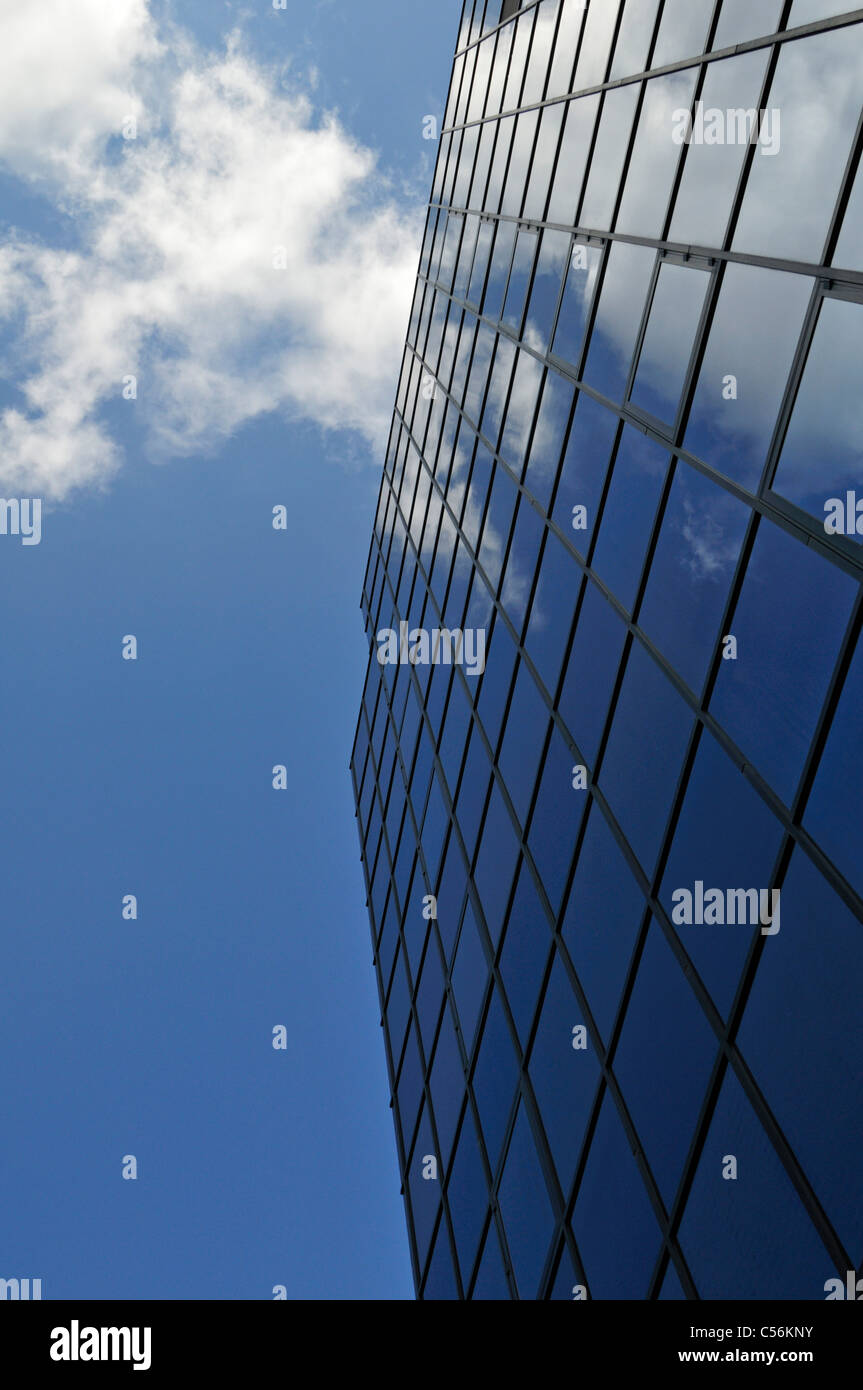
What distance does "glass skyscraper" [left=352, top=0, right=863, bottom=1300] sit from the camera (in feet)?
25.2

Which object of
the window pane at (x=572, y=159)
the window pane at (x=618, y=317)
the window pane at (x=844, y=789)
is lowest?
the window pane at (x=844, y=789)

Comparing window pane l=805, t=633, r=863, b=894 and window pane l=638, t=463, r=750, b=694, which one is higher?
window pane l=638, t=463, r=750, b=694

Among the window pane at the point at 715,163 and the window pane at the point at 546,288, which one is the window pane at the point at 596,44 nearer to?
the window pane at the point at 546,288

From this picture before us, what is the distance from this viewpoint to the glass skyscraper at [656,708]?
7.68m

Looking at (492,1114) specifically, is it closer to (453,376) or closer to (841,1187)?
(841,1187)

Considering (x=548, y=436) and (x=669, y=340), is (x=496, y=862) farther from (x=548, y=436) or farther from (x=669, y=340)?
(x=669, y=340)

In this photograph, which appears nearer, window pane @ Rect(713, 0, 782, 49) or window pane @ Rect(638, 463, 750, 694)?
window pane @ Rect(638, 463, 750, 694)

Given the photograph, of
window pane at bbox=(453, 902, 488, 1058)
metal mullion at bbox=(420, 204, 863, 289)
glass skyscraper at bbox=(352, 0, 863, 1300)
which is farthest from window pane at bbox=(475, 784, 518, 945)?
metal mullion at bbox=(420, 204, 863, 289)

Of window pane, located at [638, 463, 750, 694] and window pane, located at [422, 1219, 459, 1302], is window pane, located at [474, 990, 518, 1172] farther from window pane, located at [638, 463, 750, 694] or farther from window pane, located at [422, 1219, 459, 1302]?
window pane, located at [638, 463, 750, 694]

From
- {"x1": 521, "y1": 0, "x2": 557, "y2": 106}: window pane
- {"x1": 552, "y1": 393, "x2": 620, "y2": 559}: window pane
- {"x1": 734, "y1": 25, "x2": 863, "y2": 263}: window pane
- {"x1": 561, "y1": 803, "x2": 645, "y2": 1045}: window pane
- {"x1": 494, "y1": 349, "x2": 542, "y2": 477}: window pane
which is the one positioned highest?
{"x1": 521, "y1": 0, "x2": 557, "y2": 106}: window pane

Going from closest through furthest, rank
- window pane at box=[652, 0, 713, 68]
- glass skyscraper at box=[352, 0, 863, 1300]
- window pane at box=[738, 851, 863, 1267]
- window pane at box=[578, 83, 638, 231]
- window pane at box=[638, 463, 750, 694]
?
window pane at box=[738, 851, 863, 1267] < glass skyscraper at box=[352, 0, 863, 1300] < window pane at box=[638, 463, 750, 694] < window pane at box=[652, 0, 713, 68] < window pane at box=[578, 83, 638, 231]

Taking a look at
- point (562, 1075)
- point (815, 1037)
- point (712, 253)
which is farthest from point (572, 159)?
point (815, 1037)

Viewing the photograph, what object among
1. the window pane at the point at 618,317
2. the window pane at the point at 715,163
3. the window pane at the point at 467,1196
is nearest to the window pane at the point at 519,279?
the window pane at the point at 618,317
